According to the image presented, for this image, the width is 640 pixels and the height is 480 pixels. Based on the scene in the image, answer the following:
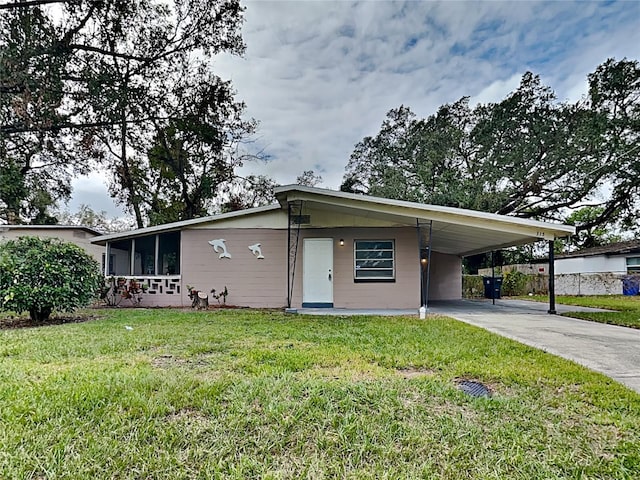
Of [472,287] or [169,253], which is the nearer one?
[169,253]

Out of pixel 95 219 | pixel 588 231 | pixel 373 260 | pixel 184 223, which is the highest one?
pixel 95 219

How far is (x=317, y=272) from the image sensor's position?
9.92 meters

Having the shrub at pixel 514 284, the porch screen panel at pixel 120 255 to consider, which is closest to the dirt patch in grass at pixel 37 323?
the porch screen panel at pixel 120 255

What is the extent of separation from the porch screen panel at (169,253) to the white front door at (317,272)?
12.4 feet

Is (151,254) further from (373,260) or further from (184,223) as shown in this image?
(373,260)

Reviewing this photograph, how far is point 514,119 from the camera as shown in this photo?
53.9ft

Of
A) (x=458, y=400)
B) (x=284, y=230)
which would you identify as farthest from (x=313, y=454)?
(x=284, y=230)

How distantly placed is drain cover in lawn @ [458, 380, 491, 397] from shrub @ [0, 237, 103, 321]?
703 centimetres

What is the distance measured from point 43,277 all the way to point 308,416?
651 cm

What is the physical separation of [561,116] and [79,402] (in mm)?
18911

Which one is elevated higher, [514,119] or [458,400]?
[514,119]

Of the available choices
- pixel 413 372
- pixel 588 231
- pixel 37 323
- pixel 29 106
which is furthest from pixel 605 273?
pixel 29 106

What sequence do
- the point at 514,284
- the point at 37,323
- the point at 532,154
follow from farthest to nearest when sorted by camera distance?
the point at 514,284 → the point at 532,154 → the point at 37,323

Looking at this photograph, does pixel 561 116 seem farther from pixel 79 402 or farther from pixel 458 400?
pixel 79 402
